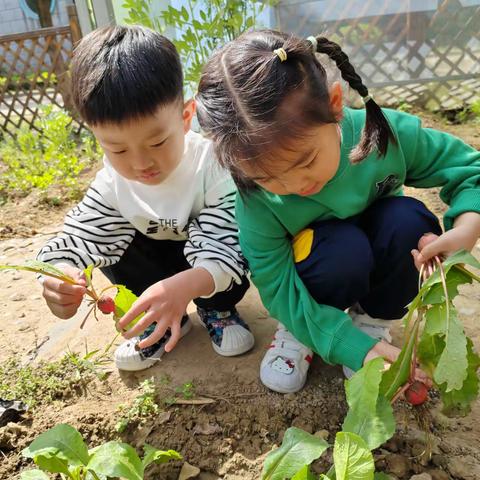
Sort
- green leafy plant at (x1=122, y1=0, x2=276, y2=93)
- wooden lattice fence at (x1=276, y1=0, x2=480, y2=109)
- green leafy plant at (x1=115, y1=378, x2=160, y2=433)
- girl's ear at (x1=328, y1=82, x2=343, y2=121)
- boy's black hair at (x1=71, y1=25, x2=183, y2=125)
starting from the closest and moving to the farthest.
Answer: girl's ear at (x1=328, y1=82, x2=343, y2=121)
boy's black hair at (x1=71, y1=25, x2=183, y2=125)
green leafy plant at (x1=115, y1=378, x2=160, y2=433)
green leafy plant at (x1=122, y1=0, x2=276, y2=93)
wooden lattice fence at (x1=276, y1=0, x2=480, y2=109)

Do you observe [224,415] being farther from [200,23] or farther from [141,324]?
[200,23]

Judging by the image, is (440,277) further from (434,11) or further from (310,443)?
(434,11)

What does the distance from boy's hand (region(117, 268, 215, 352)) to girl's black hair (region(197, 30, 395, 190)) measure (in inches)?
14.2

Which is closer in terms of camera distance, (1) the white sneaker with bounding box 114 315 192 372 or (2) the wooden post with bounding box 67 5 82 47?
(1) the white sneaker with bounding box 114 315 192 372

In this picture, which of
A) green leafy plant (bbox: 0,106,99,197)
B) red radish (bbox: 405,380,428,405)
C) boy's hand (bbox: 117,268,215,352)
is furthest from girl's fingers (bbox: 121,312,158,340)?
green leafy plant (bbox: 0,106,99,197)

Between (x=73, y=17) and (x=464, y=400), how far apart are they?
187 inches

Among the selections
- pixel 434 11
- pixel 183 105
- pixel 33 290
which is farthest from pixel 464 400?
pixel 434 11

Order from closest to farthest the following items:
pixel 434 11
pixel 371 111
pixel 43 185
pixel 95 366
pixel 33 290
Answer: pixel 371 111 < pixel 95 366 < pixel 33 290 < pixel 43 185 < pixel 434 11

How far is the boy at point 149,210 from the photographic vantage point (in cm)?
136

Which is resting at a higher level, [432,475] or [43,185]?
[432,475]

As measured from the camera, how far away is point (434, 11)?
171 inches

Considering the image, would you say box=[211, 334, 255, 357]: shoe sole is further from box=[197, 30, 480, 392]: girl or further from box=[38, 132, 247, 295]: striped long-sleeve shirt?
box=[38, 132, 247, 295]: striped long-sleeve shirt

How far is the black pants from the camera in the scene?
175cm

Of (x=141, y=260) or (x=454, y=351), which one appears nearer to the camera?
(x=454, y=351)
